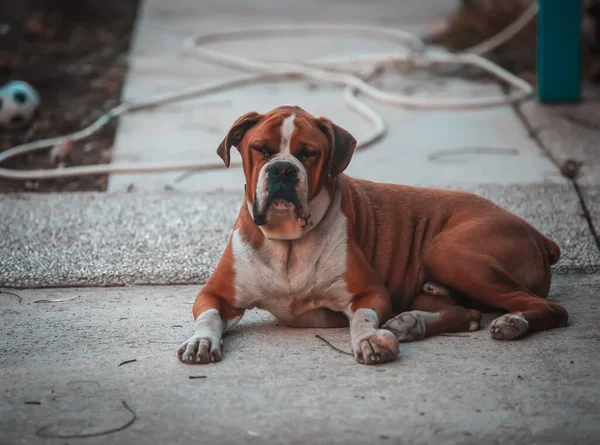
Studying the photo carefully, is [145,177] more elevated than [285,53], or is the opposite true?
[285,53]

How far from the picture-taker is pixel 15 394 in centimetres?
352

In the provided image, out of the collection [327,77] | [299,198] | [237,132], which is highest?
[237,132]

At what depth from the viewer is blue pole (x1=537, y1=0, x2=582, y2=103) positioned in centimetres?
784

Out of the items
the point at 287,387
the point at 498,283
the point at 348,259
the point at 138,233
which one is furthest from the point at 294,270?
the point at 138,233

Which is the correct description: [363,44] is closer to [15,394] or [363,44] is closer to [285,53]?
[285,53]

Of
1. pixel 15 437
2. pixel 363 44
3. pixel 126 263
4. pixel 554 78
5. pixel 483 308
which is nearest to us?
pixel 15 437

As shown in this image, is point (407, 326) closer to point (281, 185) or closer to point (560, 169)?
point (281, 185)

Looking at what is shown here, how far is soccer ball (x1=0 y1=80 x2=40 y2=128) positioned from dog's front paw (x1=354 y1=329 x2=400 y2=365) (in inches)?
196

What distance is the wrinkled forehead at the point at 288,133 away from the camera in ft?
13.0

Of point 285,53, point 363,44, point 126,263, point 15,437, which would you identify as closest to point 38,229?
point 126,263

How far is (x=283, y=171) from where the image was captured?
3.86 metres

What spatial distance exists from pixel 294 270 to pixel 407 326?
1.74 ft

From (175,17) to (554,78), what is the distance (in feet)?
18.5

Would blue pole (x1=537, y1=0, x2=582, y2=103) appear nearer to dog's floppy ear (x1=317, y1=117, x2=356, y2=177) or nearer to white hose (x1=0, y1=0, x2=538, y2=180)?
white hose (x1=0, y1=0, x2=538, y2=180)
